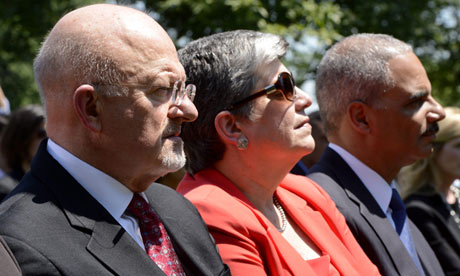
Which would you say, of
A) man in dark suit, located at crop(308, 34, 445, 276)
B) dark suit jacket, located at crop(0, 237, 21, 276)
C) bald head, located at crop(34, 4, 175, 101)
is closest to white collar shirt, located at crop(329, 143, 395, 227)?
man in dark suit, located at crop(308, 34, 445, 276)

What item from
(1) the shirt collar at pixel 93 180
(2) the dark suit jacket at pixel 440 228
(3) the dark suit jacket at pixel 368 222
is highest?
(1) the shirt collar at pixel 93 180

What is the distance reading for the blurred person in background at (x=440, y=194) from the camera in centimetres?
487

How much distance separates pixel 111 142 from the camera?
7.98ft

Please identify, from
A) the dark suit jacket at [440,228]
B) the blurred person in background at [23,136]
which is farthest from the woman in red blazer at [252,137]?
the blurred person in background at [23,136]

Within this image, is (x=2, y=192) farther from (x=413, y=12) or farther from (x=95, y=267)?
(x=413, y=12)

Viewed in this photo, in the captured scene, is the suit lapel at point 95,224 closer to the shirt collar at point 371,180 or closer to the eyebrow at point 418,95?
the shirt collar at point 371,180

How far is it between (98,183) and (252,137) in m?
1.02

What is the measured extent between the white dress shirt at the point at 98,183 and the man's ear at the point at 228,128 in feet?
2.95

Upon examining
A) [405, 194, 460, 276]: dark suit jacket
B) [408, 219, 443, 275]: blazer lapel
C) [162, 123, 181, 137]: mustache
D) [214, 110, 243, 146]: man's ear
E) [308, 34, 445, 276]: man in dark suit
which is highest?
[162, 123, 181, 137]: mustache

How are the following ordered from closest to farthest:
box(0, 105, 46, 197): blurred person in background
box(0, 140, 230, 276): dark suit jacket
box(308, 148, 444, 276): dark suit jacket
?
box(0, 140, 230, 276): dark suit jacket
box(308, 148, 444, 276): dark suit jacket
box(0, 105, 46, 197): blurred person in background

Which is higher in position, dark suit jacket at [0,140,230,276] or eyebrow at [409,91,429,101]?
dark suit jacket at [0,140,230,276]

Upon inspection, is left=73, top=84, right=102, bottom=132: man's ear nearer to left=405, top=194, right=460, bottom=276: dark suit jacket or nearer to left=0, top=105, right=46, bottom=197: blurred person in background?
left=405, top=194, right=460, bottom=276: dark suit jacket

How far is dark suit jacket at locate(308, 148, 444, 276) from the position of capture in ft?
11.9

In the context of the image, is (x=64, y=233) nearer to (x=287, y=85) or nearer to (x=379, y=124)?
(x=287, y=85)
